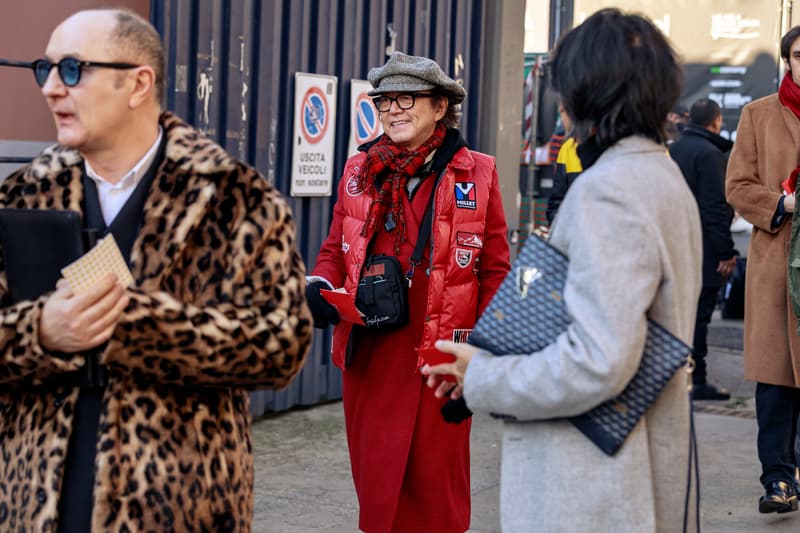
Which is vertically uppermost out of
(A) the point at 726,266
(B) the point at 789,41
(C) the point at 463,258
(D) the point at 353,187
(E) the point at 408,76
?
(B) the point at 789,41

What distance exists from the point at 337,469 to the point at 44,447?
4.01 m

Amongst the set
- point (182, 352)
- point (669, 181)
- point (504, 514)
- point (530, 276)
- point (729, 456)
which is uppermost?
point (669, 181)

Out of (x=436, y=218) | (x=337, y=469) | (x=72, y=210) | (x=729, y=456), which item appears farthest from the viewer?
(x=729, y=456)

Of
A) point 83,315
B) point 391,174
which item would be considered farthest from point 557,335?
point 391,174

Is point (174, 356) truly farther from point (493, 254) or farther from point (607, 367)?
point (493, 254)

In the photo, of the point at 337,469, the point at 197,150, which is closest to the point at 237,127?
the point at 337,469

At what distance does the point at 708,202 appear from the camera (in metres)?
8.98

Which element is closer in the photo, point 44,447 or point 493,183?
point 44,447

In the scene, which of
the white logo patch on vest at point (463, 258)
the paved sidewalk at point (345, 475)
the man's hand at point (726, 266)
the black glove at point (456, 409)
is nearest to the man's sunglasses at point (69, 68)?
the black glove at point (456, 409)

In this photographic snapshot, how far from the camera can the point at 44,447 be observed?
275 centimetres

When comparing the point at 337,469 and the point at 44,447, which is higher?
the point at 44,447

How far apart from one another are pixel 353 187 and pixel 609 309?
223cm

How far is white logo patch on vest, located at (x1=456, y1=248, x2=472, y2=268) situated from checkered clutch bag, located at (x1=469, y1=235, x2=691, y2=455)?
1.67 metres

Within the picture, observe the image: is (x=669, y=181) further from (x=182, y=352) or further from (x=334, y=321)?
(x=334, y=321)
